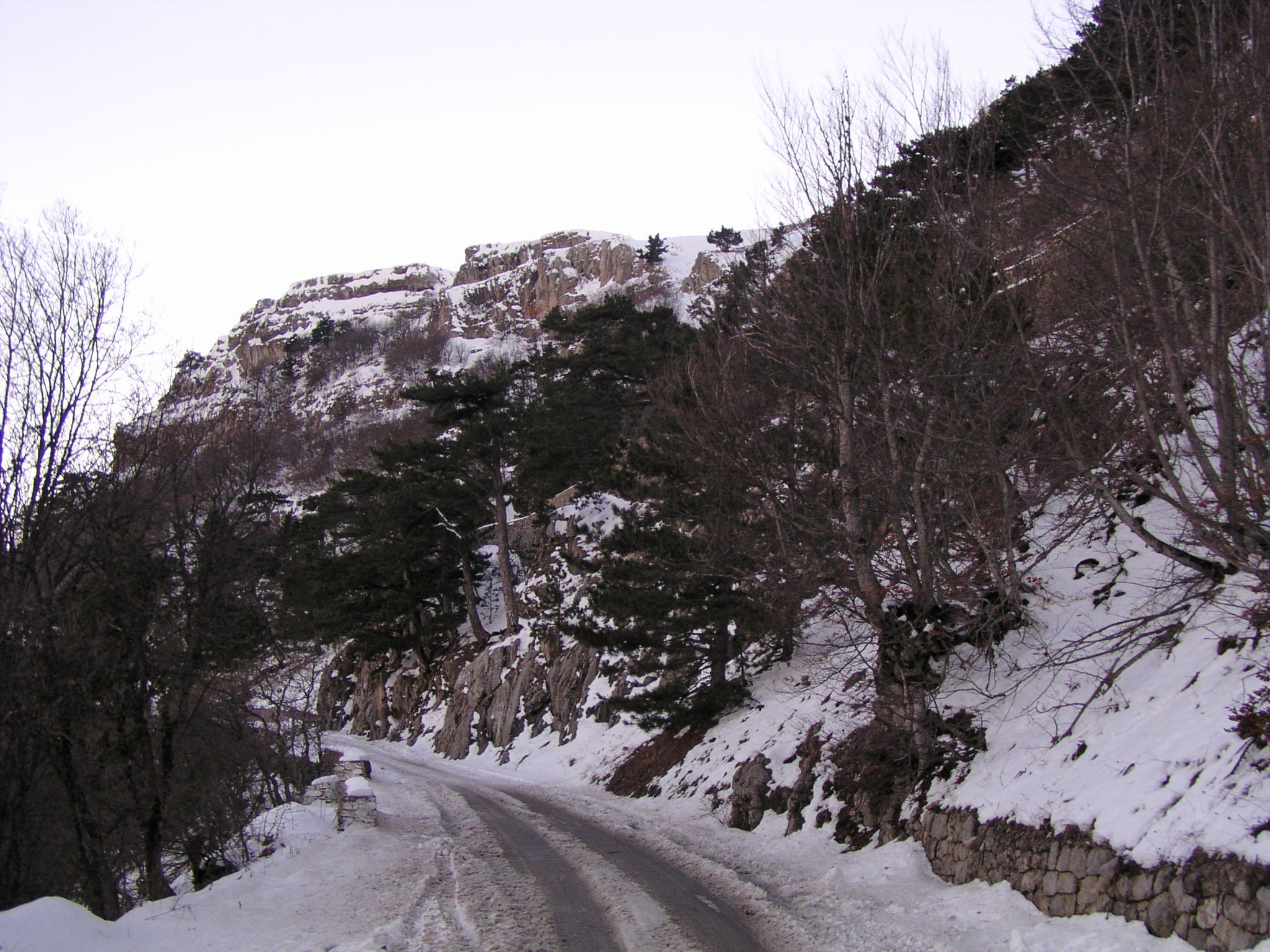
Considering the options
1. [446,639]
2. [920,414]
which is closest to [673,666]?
[920,414]

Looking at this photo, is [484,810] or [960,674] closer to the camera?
[960,674]

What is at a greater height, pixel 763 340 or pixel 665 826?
pixel 763 340

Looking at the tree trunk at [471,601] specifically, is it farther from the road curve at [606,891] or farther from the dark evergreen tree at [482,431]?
the road curve at [606,891]

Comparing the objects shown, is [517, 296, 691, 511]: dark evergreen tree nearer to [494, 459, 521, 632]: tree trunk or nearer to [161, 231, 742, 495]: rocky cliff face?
[494, 459, 521, 632]: tree trunk

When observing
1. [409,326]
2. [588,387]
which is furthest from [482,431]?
[409,326]

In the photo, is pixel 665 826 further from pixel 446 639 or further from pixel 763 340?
pixel 446 639

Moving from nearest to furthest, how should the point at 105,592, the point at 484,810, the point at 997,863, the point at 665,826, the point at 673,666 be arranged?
the point at 997,863, the point at 105,592, the point at 665,826, the point at 484,810, the point at 673,666

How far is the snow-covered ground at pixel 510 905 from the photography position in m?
5.80

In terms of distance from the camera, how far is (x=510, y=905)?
24.7ft

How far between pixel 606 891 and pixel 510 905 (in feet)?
3.24

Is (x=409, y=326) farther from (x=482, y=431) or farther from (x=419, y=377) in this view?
(x=482, y=431)

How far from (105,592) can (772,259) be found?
8.90 meters

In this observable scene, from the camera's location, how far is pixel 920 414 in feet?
30.9

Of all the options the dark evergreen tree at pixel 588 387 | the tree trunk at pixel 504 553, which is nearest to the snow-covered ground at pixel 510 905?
the dark evergreen tree at pixel 588 387
